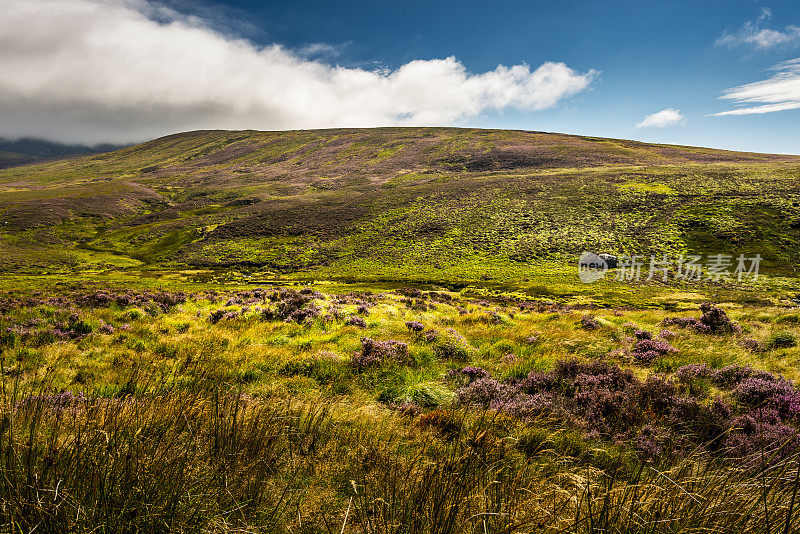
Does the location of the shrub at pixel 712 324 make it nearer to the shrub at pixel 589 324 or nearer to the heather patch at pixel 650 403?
the shrub at pixel 589 324

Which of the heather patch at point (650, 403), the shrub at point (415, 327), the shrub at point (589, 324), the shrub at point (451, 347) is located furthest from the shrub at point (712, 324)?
the shrub at point (415, 327)

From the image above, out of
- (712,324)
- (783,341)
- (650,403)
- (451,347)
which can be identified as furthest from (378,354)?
(712,324)

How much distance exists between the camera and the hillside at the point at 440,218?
58.2m

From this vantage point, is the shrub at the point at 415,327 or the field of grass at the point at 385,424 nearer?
the field of grass at the point at 385,424

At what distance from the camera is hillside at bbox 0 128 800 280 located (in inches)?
2290

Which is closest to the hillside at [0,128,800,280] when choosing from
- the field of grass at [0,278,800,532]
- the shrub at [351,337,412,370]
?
the field of grass at [0,278,800,532]

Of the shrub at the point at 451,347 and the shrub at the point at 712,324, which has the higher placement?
the shrub at the point at 712,324

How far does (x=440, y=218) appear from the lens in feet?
256

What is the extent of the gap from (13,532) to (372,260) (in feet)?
197

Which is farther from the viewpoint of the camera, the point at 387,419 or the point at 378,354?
the point at 378,354

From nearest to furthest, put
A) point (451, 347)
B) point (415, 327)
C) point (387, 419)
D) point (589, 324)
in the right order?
point (387, 419), point (451, 347), point (415, 327), point (589, 324)

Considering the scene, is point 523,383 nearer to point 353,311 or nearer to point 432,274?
point 353,311

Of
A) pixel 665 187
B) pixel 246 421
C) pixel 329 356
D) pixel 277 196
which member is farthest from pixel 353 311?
pixel 277 196

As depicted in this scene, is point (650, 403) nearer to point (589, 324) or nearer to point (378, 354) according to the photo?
point (378, 354)
